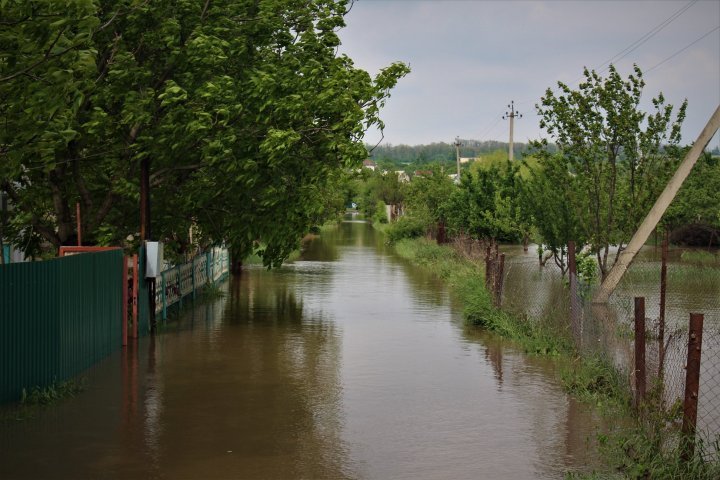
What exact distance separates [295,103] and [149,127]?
Result: 3118mm

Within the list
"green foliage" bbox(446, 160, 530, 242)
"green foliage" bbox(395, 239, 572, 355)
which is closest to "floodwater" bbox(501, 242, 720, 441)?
"green foliage" bbox(395, 239, 572, 355)

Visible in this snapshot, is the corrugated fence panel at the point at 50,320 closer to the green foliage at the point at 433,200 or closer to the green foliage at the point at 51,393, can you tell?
the green foliage at the point at 51,393

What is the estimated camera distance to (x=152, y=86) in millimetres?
19000

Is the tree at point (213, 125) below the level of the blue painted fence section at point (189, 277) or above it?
above

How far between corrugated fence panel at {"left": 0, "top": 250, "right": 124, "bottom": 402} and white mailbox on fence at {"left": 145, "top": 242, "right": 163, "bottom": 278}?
2.59 metres

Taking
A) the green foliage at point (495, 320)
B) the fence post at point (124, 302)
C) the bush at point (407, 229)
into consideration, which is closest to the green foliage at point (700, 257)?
the green foliage at point (495, 320)

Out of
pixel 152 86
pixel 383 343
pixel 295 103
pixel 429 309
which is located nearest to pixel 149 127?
pixel 152 86

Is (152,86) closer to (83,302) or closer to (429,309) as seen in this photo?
(83,302)

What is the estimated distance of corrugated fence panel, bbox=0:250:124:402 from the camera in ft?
37.8

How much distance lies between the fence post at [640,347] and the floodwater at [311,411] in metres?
0.74

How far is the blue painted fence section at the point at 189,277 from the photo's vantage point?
20016mm

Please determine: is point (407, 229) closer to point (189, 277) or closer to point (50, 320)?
point (189, 277)

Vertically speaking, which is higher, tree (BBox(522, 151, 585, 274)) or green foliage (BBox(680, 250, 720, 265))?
tree (BBox(522, 151, 585, 274))

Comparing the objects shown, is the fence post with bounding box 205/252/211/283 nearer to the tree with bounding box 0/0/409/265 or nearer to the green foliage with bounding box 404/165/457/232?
the tree with bounding box 0/0/409/265
